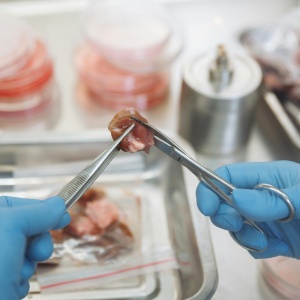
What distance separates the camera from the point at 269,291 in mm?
808

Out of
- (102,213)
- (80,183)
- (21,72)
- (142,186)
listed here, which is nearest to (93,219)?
(102,213)

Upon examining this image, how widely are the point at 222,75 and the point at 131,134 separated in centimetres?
30

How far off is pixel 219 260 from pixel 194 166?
27 centimetres

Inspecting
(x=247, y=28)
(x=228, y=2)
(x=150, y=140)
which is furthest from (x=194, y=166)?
(x=228, y=2)

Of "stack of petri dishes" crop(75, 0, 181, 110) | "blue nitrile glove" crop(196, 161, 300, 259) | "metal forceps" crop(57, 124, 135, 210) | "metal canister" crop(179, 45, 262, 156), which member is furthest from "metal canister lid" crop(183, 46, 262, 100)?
"metal forceps" crop(57, 124, 135, 210)

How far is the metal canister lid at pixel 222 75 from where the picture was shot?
91cm

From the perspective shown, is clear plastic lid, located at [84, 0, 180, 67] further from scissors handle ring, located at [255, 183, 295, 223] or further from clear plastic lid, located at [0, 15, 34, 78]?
scissors handle ring, located at [255, 183, 295, 223]

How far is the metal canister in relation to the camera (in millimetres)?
917

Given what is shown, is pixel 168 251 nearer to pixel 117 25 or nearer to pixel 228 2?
pixel 117 25

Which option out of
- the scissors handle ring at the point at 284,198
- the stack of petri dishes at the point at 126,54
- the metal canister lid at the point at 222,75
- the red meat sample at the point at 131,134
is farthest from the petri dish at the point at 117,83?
the scissors handle ring at the point at 284,198

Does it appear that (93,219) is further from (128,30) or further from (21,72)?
(128,30)

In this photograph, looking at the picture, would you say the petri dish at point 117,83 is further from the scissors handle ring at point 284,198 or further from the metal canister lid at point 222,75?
the scissors handle ring at point 284,198

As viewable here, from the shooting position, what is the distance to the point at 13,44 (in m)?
1.02

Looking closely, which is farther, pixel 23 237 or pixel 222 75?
pixel 222 75
